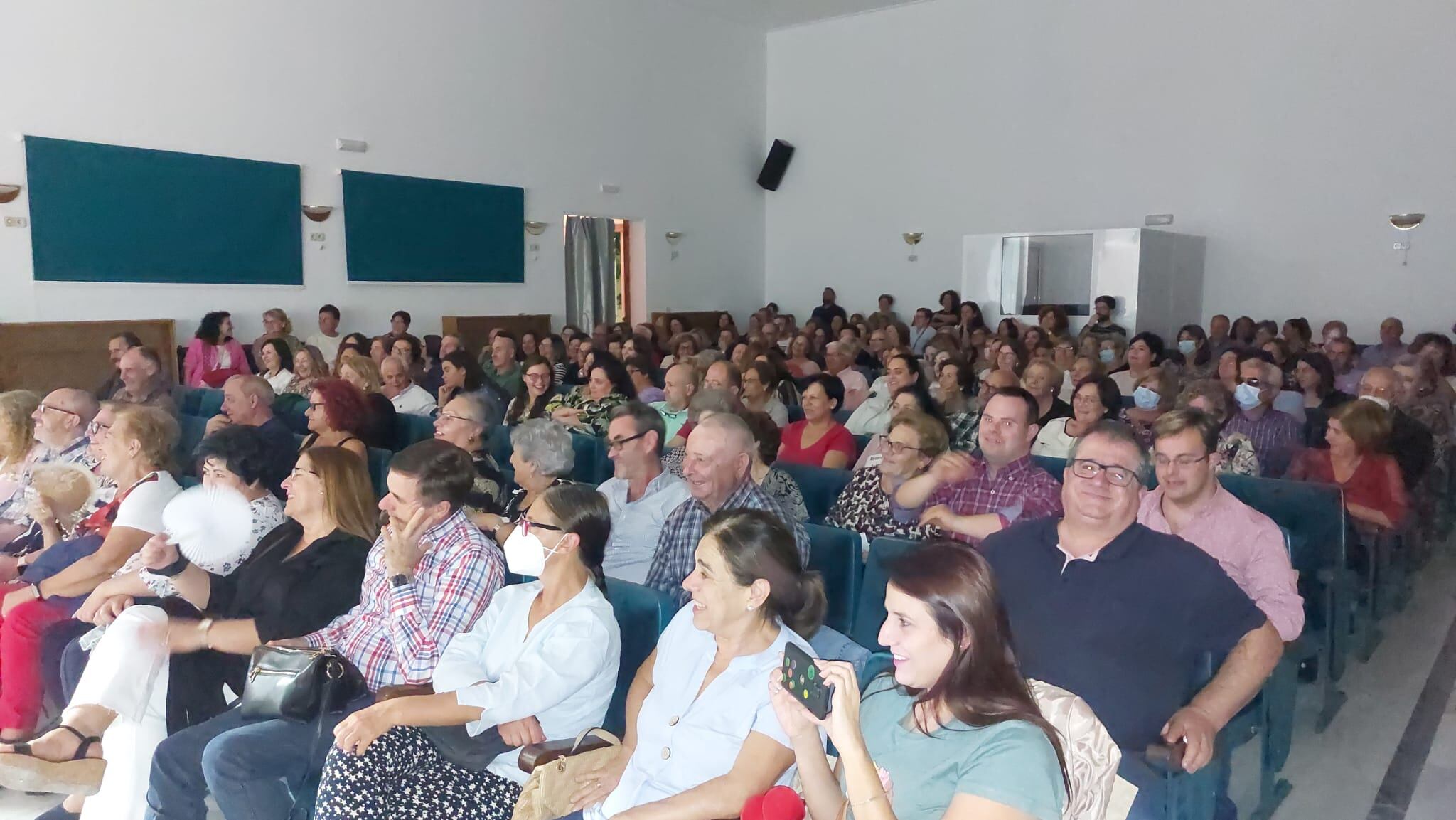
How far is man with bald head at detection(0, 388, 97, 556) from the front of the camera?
12.5 ft

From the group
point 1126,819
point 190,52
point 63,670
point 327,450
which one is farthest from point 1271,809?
point 190,52

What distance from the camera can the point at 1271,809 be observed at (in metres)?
3.01

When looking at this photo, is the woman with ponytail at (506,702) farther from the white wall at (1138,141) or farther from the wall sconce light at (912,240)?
the wall sconce light at (912,240)

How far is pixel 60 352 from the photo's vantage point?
8.58m

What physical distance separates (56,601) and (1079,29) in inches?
489

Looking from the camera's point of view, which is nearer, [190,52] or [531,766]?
[531,766]

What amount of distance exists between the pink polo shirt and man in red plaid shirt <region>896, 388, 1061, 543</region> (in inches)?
16.9

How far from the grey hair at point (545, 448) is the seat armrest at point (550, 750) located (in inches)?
51.9

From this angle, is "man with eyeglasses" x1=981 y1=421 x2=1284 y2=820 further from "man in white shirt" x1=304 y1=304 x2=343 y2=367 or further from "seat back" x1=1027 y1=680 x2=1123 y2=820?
"man in white shirt" x1=304 y1=304 x2=343 y2=367

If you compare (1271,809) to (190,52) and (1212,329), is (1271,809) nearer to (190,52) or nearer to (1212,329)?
(1212,329)

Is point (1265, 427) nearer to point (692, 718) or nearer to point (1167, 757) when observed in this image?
point (1167, 757)

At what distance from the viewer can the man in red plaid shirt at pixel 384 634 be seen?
2375 mm

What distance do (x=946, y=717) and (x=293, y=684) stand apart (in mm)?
1562

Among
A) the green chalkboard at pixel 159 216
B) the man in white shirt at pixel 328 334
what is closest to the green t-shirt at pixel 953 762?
the green chalkboard at pixel 159 216
